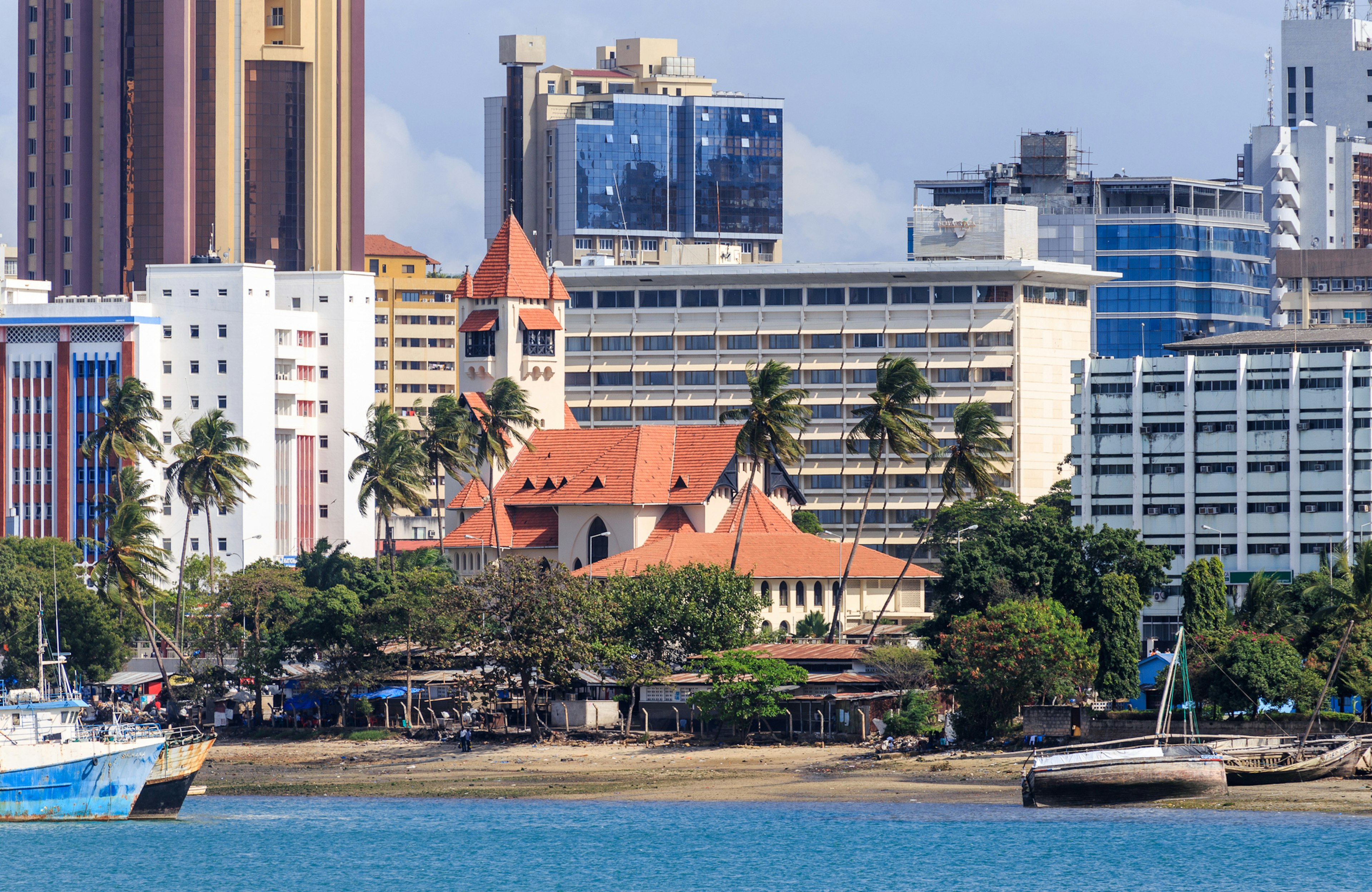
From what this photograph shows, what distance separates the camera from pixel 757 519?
140m

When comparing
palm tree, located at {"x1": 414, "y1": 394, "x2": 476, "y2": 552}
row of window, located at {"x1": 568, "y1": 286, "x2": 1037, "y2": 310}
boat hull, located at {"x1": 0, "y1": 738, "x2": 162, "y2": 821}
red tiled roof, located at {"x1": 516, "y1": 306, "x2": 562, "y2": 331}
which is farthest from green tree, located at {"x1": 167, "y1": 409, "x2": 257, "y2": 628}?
row of window, located at {"x1": 568, "y1": 286, "x2": 1037, "y2": 310}

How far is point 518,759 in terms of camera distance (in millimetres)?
105500

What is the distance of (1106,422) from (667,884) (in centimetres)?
6314

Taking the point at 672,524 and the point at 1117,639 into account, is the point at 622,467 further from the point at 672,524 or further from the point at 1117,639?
the point at 1117,639

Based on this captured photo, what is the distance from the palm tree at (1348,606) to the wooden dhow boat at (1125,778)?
5917 millimetres

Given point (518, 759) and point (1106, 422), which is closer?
point (518, 759)

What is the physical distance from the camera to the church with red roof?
132125 mm

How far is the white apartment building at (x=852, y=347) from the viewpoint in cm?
18962

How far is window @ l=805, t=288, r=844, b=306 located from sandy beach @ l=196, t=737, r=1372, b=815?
284 ft

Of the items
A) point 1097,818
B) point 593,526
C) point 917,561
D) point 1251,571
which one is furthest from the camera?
point 917,561

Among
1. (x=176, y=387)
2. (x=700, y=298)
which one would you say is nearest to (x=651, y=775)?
(x=700, y=298)

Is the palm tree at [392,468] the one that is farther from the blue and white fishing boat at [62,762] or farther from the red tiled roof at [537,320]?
the blue and white fishing boat at [62,762]

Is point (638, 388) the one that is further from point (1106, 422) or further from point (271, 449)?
point (1106, 422)

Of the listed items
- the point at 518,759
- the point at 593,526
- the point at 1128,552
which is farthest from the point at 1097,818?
A: the point at 593,526
